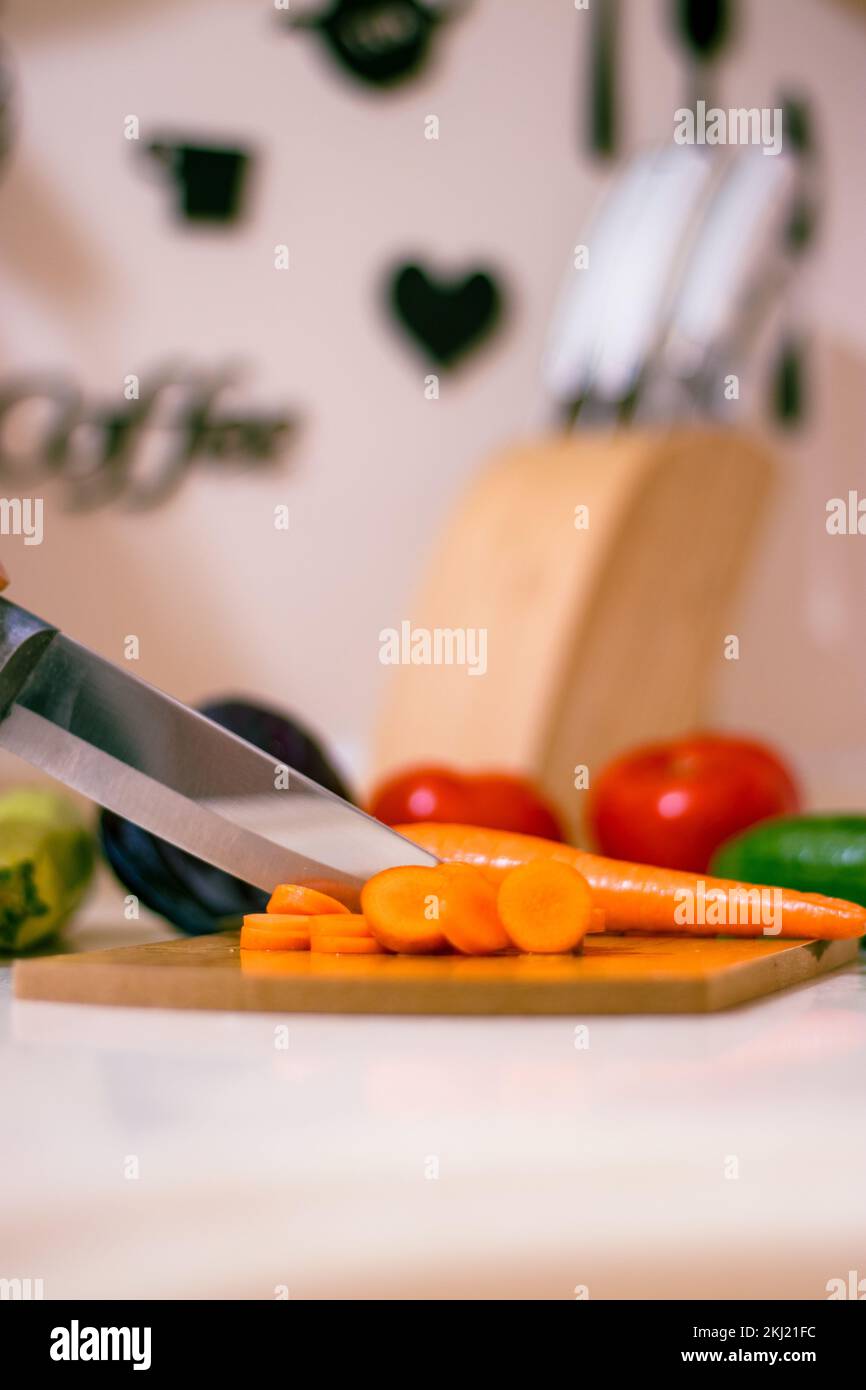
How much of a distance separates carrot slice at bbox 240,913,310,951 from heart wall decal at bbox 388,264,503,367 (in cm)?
201

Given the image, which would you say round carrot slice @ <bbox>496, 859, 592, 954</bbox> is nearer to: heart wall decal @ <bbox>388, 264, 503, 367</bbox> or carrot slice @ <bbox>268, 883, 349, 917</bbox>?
carrot slice @ <bbox>268, 883, 349, 917</bbox>

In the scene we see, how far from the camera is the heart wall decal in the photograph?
2689 mm

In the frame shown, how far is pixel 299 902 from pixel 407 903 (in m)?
0.08

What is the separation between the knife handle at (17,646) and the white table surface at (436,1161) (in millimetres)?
198

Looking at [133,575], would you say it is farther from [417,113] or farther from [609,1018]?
[609,1018]

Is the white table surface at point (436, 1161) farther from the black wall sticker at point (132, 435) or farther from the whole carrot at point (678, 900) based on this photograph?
the black wall sticker at point (132, 435)

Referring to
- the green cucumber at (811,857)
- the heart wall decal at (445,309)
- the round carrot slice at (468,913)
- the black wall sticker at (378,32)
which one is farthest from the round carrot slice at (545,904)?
the black wall sticker at (378,32)

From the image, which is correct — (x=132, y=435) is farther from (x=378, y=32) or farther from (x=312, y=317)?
(x=378, y=32)

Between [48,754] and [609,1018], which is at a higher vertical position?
[48,754]

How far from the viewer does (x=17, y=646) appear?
0.77 meters

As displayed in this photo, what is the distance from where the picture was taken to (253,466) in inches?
103

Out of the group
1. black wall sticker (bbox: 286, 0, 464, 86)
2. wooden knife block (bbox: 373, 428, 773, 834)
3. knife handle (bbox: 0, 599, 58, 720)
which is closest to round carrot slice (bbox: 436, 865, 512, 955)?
knife handle (bbox: 0, 599, 58, 720)

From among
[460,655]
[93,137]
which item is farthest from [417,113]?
[460,655]
